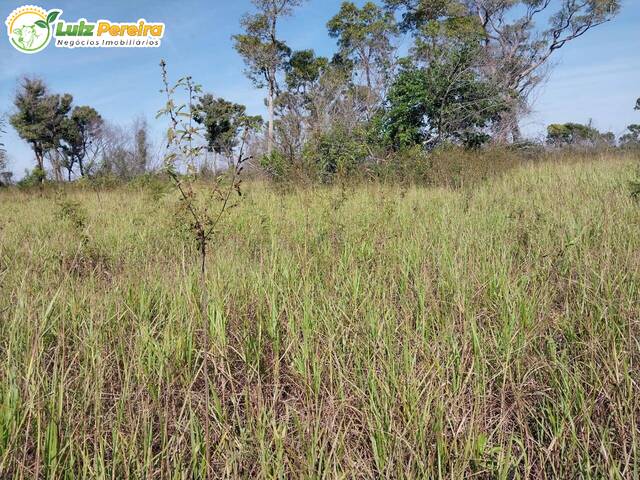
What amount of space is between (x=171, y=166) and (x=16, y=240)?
364 cm

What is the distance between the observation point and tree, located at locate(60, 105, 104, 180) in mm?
27469

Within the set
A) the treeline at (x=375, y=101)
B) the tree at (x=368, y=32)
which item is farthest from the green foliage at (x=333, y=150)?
the tree at (x=368, y=32)

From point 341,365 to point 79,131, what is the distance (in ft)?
113

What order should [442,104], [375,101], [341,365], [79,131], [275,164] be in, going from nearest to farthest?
[341,365], [275,164], [442,104], [375,101], [79,131]

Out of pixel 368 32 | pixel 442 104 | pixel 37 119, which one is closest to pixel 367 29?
pixel 368 32

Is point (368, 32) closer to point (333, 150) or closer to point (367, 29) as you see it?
point (367, 29)

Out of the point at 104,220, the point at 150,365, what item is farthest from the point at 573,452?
the point at 104,220

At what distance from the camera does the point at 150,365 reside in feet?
4.90

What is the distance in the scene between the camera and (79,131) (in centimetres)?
2930

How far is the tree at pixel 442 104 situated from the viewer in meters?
9.72

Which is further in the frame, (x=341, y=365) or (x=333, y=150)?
(x=333, y=150)

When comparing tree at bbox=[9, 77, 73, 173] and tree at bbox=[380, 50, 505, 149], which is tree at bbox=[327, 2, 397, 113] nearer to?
tree at bbox=[380, 50, 505, 149]

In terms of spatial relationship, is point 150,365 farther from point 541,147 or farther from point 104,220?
point 541,147

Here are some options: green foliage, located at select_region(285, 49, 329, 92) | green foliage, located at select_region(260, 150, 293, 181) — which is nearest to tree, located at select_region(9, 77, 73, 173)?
green foliage, located at select_region(285, 49, 329, 92)
